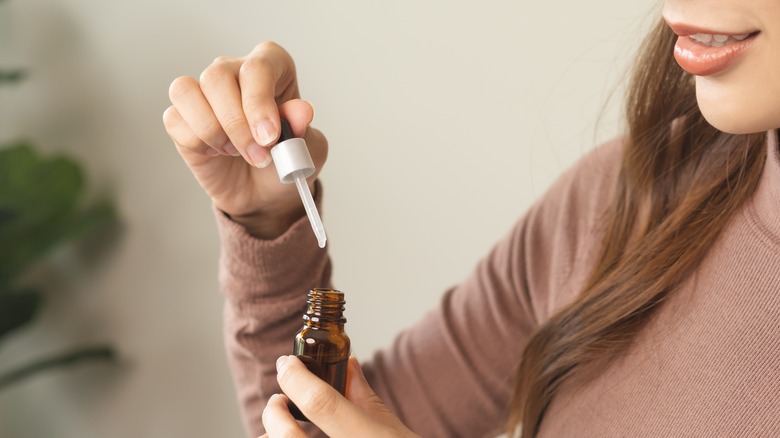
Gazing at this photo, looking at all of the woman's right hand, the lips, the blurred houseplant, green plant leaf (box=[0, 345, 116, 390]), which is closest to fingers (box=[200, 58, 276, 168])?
the woman's right hand

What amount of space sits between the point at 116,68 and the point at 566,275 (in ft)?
3.46

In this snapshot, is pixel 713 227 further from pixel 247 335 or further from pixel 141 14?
pixel 141 14

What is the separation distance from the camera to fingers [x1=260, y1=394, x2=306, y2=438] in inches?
20.2

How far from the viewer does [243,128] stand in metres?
0.61

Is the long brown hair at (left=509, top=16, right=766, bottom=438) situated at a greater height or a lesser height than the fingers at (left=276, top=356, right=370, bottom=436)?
lesser

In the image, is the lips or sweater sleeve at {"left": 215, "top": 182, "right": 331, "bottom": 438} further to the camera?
sweater sleeve at {"left": 215, "top": 182, "right": 331, "bottom": 438}

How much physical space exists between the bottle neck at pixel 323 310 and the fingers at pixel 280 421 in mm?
56

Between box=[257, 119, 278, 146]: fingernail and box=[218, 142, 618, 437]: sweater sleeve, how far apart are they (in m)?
0.23

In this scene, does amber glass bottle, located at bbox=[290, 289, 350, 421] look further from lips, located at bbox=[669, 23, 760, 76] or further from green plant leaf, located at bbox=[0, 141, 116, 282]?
green plant leaf, located at bbox=[0, 141, 116, 282]

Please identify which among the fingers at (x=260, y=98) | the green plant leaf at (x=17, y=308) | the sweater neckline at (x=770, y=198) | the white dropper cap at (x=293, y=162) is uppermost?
the fingers at (x=260, y=98)

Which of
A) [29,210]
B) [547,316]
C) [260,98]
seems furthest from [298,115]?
[29,210]

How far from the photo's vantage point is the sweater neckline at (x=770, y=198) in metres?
0.67

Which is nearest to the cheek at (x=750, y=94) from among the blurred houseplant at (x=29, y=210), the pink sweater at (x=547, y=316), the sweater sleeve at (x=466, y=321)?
the pink sweater at (x=547, y=316)

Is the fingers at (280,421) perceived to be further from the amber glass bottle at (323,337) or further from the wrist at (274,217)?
the wrist at (274,217)
